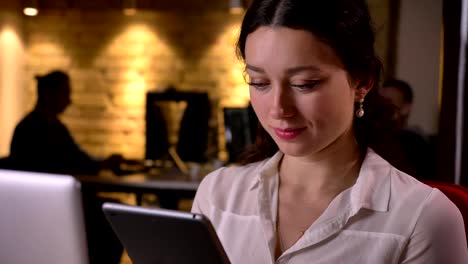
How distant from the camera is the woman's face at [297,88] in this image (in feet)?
4.24

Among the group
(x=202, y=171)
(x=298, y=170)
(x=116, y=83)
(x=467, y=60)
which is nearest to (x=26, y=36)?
(x=116, y=83)

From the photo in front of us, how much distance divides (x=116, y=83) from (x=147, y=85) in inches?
11.2

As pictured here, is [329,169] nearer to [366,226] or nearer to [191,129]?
[366,226]

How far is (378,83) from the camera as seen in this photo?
61.0 inches

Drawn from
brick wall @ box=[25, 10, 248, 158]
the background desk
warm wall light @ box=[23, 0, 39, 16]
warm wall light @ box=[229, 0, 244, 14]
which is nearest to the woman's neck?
the background desk

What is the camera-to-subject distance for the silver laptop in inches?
46.3

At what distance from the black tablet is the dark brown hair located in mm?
466

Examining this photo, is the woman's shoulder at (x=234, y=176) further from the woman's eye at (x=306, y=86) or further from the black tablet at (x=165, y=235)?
the black tablet at (x=165, y=235)

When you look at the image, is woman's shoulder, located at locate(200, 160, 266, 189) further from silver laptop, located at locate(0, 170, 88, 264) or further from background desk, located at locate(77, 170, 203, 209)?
background desk, located at locate(77, 170, 203, 209)

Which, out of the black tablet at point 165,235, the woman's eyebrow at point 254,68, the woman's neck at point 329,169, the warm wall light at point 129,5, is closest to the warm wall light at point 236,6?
the warm wall light at point 129,5

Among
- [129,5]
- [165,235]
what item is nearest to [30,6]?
[129,5]

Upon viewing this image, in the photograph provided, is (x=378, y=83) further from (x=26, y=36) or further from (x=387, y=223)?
(x=26, y=36)

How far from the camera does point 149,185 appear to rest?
396 cm

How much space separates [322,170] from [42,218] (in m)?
0.56
